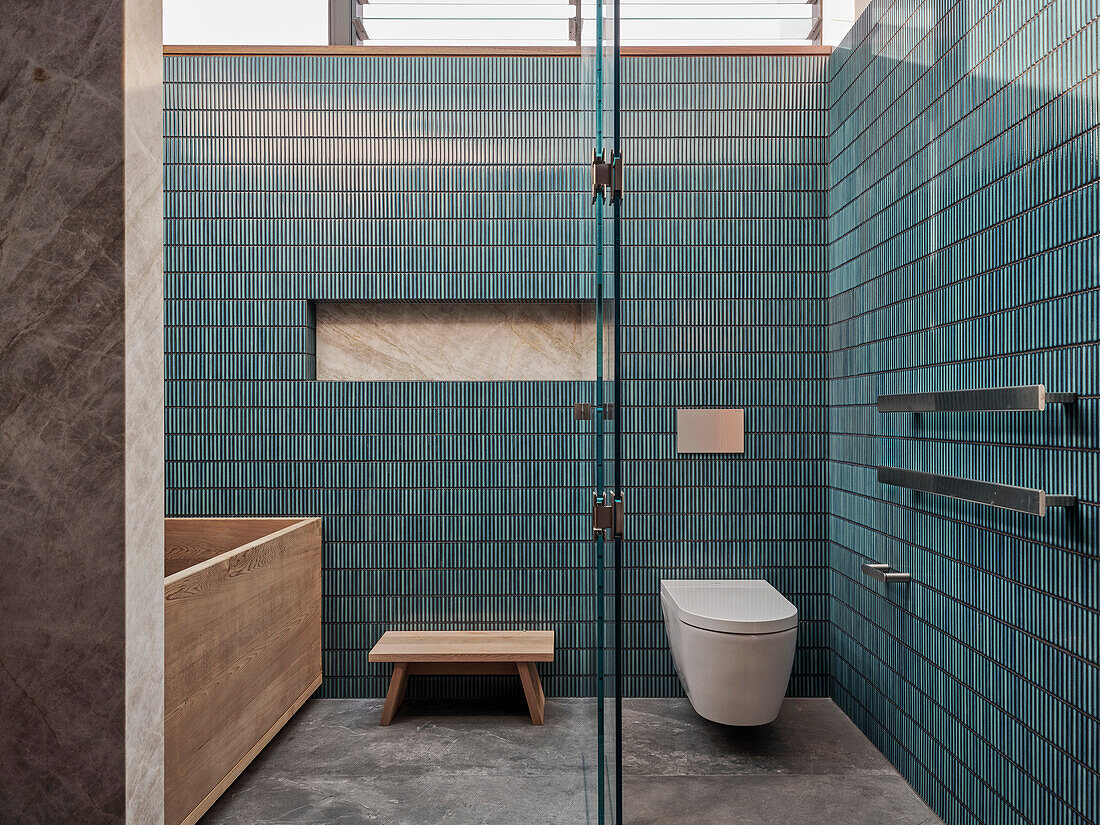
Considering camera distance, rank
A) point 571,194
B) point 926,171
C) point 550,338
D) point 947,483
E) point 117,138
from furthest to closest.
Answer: point 550,338, point 571,194, point 926,171, point 947,483, point 117,138

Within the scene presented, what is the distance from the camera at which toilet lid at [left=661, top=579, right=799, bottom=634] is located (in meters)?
2.12

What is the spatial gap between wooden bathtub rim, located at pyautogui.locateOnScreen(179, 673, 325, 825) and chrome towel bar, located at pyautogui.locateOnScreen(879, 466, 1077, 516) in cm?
187

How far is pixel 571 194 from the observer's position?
8.64ft

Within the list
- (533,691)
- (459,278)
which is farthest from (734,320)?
(533,691)

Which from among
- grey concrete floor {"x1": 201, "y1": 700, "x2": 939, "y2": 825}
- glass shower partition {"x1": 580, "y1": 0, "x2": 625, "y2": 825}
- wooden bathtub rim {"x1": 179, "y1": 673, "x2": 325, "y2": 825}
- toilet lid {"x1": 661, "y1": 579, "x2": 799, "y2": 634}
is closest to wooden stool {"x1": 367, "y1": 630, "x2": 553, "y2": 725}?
grey concrete floor {"x1": 201, "y1": 700, "x2": 939, "y2": 825}

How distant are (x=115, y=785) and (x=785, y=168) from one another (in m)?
2.55

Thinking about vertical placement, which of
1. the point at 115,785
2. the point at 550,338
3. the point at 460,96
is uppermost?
the point at 460,96

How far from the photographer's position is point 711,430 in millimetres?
2668

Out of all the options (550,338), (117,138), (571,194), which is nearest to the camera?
(117,138)

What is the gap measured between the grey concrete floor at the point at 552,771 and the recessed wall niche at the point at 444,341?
1183 millimetres

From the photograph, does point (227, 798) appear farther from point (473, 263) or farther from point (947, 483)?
point (947, 483)

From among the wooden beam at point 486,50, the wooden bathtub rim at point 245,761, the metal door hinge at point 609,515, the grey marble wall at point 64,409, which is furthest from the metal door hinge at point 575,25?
the wooden bathtub rim at point 245,761

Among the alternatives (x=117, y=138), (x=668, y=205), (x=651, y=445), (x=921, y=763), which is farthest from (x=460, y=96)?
(x=921, y=763)

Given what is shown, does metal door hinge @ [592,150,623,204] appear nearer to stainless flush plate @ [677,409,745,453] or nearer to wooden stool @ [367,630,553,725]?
stainless flush plate @ [677,409,745,453]
